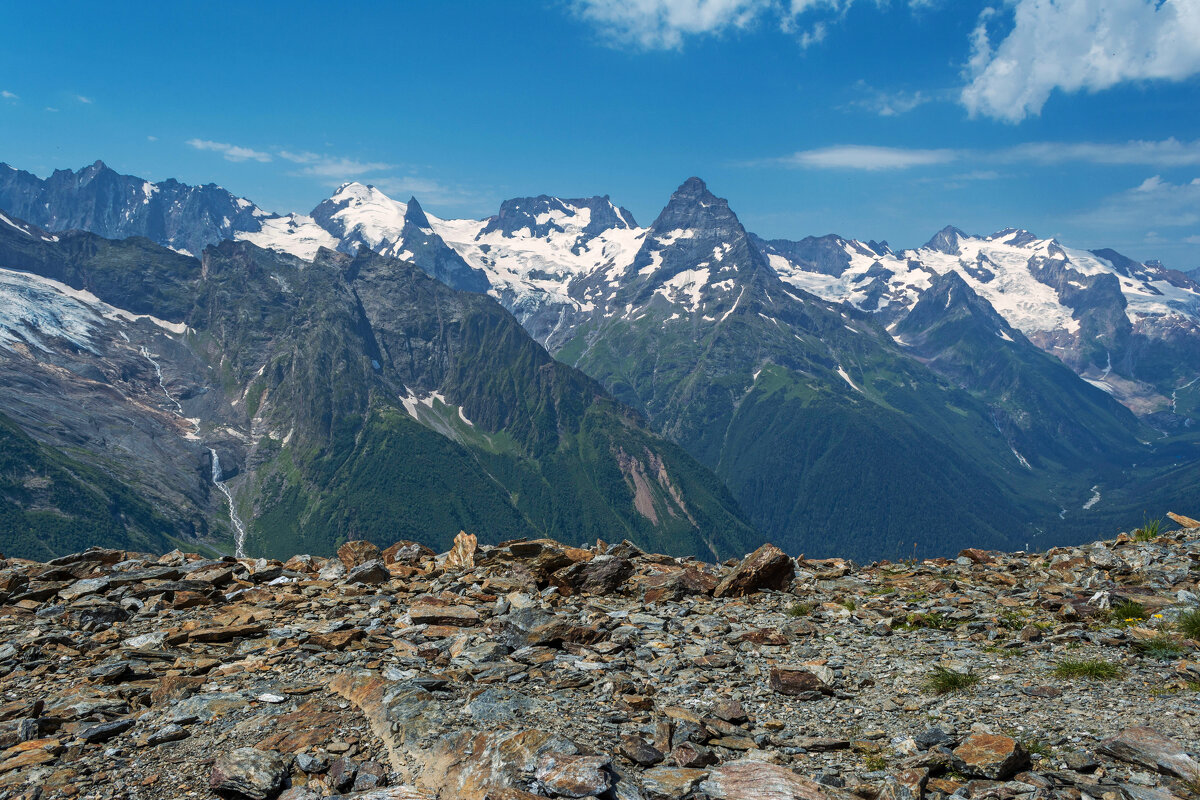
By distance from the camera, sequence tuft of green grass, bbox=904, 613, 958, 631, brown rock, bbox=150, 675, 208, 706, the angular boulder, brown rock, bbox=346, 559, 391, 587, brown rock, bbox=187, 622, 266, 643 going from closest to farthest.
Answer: the angular boulder < brown rock, bbox=150, 675, 208, 706 < brown rock, bbox=187, 622, 266, 643 < tuft of green grass, bbox=904, 613, 958, 631 < brown rock, bbox=346, 559, 391, 587

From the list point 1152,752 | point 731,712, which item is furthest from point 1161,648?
point 731,712

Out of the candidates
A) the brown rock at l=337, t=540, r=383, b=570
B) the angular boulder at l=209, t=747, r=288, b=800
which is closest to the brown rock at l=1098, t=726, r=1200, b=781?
the angular boulder at l=209, t=747, r=288, b=800

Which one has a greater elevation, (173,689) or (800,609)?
(800,609)

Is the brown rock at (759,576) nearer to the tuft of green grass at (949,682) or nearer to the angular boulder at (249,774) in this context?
the tuft of green grass at (949,682)

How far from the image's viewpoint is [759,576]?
2280 cm

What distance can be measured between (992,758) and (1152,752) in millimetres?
2378

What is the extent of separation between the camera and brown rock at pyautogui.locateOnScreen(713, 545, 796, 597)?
22.4 meters

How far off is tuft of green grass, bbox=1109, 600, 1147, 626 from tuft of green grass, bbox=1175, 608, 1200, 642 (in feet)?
2.87

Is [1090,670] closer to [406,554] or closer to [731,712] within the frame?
[731,712]

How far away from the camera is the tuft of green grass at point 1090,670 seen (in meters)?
13.4

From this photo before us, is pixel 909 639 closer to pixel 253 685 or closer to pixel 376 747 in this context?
pixel 376 747

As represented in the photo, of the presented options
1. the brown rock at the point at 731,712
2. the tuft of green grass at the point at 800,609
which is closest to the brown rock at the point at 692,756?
the brown rock at the point at 731,712

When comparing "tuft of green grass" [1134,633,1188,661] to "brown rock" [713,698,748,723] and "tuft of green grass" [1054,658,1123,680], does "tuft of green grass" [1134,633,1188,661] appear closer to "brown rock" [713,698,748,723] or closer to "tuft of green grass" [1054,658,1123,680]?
"tuft of green grass" [1054,658,1123,680]

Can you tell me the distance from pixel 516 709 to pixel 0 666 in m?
11.8
